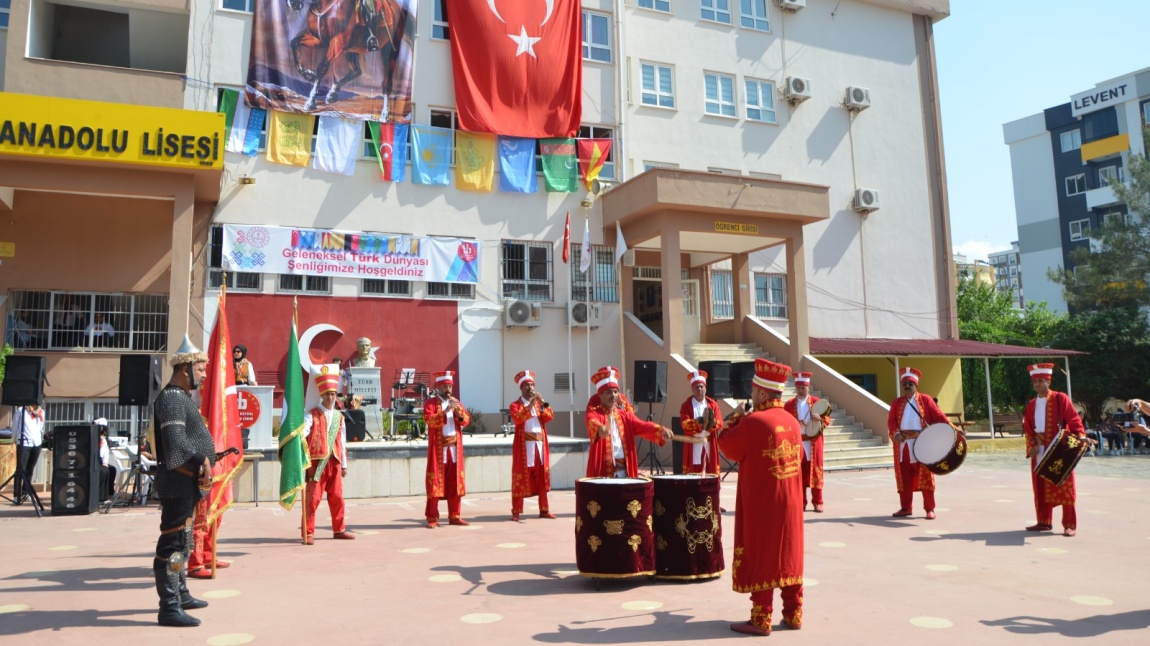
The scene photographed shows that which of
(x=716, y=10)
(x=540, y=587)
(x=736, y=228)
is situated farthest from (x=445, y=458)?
(x=716, y=10)

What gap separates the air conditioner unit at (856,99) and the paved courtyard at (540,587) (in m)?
17.2

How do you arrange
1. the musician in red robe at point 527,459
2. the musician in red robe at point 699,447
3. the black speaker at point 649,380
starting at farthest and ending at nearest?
the black speaker at point 649,380 < the musician in red robe at point 527,459 < the musician in red robe at point 699,447

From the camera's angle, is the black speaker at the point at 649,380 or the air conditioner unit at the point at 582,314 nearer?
the black speaker at the point at 649,380

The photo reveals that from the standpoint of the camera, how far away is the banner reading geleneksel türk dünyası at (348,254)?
59.3 ft

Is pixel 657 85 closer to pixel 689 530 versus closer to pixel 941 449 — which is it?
pixel 941 449

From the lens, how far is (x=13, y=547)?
8.66 meters

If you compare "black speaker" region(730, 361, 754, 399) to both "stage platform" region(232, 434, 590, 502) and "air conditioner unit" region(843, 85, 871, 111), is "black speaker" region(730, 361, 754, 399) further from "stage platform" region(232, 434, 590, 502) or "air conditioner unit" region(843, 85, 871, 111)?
"air conditioner unit" region(843, 85, 871, 111)

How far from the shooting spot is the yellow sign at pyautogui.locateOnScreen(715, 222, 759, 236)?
19750 mm

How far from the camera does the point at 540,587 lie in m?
6.55

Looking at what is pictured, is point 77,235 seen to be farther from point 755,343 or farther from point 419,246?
point 755,343

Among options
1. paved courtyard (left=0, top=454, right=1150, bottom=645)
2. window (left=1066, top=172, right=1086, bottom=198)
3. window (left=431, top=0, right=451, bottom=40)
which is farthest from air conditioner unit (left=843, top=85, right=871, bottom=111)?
window (left=1066, top=172, right=1086, bottom=198)

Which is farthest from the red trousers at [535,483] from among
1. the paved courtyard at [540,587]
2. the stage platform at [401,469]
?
the stage platform at [401,469]

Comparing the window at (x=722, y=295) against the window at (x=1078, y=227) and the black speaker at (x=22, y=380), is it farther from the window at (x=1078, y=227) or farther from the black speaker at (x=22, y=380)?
the window at (x=1078, y=227)

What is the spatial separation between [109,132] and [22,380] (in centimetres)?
560
